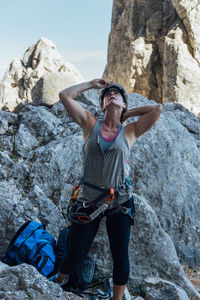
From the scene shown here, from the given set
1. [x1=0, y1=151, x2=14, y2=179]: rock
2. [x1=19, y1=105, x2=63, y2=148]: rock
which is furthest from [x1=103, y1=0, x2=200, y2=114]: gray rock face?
[x1=0, y1=151, x2=14, y2=179]: rock

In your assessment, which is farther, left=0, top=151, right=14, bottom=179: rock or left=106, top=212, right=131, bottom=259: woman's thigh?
left=0, top=151, right=14, bottom=179: rock

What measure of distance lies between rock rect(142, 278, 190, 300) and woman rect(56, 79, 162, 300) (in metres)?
1.21

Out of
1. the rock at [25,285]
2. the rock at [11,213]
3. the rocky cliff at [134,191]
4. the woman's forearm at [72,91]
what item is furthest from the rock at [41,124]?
the rock at [25,285]

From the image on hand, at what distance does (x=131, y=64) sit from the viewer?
1297 inches

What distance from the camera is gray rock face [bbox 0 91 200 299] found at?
5.22 m

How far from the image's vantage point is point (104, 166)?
373cm

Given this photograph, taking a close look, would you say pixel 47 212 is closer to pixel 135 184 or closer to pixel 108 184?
pixel 108 184

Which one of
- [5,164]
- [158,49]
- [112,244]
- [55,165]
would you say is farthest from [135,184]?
[158,49]

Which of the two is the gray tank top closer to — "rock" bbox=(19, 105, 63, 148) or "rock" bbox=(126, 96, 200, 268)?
"rock" bbox=(126, 96, 200, 268)

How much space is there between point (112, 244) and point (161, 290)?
164cm

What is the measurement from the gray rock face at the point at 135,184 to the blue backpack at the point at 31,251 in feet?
1.60

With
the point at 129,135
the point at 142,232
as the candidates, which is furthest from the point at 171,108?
the point at 129,135

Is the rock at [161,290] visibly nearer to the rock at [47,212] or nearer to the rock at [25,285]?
the rock at [47,212]

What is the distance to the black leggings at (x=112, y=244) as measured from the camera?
3.65 meters
